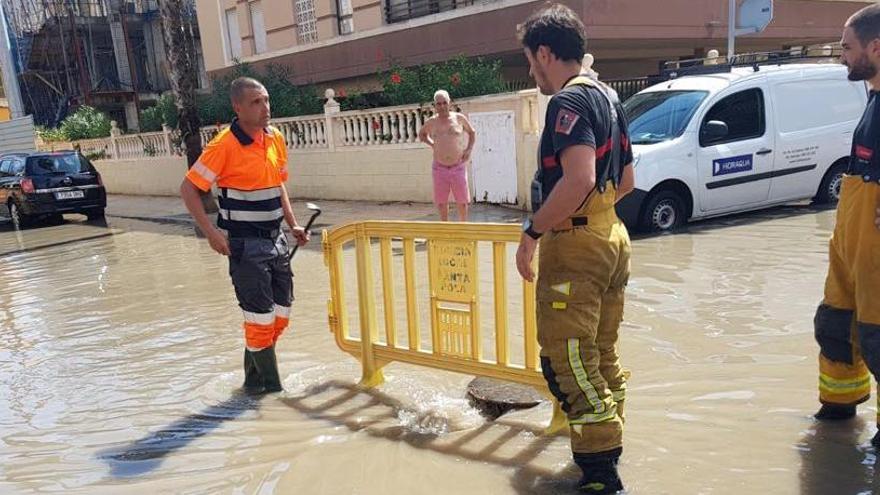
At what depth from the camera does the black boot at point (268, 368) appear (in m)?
4.41

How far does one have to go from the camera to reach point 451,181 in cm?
885

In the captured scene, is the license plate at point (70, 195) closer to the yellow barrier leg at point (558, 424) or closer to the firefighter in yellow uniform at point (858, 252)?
the yellow barrier leg at point (558, 424)

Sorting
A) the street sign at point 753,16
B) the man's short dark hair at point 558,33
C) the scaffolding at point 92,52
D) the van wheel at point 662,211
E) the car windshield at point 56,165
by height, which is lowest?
the van wheel at point 662,211

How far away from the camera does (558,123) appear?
2682 millimetres

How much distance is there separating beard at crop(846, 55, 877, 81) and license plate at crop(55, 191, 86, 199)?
599 inches

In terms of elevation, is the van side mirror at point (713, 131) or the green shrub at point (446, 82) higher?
the green shrub at point (446, 82)

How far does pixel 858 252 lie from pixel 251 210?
10.5 ft

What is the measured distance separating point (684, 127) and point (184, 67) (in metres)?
10.3

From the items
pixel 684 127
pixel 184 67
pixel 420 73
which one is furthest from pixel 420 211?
pixel 184 67

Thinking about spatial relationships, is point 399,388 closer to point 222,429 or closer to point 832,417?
point 222,429

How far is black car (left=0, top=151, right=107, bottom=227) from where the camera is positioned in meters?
14.5

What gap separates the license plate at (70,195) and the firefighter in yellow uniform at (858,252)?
594 inches

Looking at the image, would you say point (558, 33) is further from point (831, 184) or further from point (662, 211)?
point (831, 184)

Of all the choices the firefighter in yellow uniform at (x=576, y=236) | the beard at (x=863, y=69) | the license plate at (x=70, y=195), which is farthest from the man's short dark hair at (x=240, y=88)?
the license plate at (x=70, y=195)
